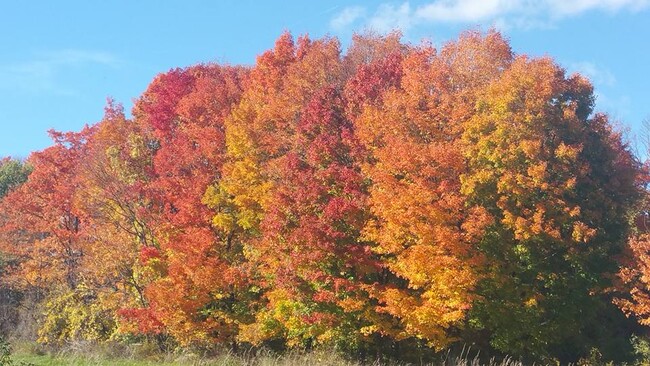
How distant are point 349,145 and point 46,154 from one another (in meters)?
26.0

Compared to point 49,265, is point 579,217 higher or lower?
higher

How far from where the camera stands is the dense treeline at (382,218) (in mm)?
24219

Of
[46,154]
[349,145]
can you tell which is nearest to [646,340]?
[349,145]

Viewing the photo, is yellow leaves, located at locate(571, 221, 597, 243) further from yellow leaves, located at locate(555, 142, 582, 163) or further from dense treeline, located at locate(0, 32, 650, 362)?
yellow leaves, located at locate(555, 142, 582, 163)

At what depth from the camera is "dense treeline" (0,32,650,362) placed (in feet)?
79.5

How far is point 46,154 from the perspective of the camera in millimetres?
43562

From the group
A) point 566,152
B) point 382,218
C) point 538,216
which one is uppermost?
point 566,152

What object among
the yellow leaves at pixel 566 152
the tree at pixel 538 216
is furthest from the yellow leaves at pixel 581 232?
the yellow leaves at pixel 566 152

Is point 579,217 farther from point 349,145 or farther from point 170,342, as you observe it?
point 170,342

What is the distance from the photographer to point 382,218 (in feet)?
82.1

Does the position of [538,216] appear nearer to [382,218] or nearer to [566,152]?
[566,152]

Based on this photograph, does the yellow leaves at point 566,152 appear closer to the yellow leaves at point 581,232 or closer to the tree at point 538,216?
the tree at point 538,216

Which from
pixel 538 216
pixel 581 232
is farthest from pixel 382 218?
pixel 581 232

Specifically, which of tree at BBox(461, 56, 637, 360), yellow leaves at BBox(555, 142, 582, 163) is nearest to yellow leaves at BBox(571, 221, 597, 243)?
tree at BBox(461, 56, 637, 360)
